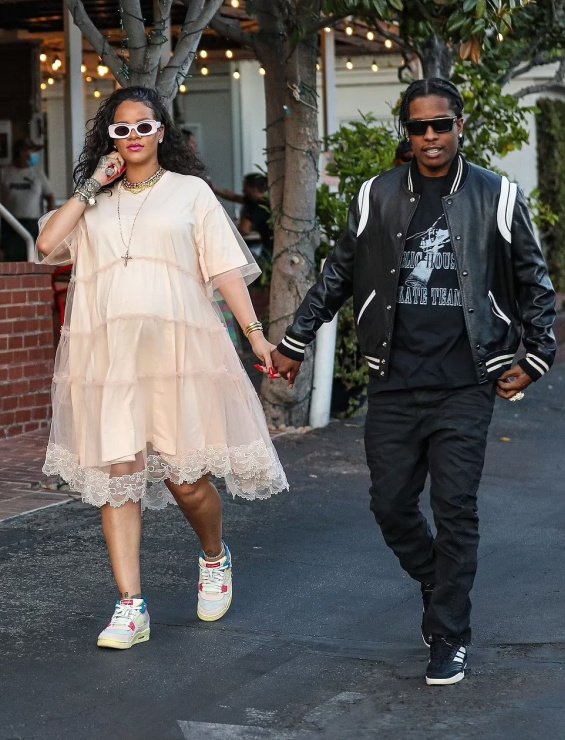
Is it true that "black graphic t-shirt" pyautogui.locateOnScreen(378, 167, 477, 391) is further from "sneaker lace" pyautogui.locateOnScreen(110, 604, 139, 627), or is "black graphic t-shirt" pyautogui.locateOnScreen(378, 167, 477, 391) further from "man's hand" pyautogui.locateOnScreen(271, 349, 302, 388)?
"sneaker lace" pyautogui.locateOnScreen(110, 604, 139, 627)

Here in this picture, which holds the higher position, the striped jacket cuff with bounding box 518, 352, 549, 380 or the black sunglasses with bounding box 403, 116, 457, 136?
the black sunglasses with bounding box 403, 116, 457, 136

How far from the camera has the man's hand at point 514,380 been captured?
450cm

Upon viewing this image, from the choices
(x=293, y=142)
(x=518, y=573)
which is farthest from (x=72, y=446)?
(x=293, y=142)

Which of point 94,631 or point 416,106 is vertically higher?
point 416,106

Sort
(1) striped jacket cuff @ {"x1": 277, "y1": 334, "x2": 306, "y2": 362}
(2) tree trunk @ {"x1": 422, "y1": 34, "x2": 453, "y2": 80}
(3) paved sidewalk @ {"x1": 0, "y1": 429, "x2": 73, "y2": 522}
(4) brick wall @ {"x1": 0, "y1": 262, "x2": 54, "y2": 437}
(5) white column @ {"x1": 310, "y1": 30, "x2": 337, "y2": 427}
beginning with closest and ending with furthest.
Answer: (1) striped jacket cuff @ {"x1": 277, "y1": 334, "x2": 306, "y2": 362} < (3) paved sidewalk @ {"x1": 0, "y1": 429, "x2": 73, "y2": 522} < (4) brick wall @ {"x1": 0, "y1": 262, "x2": 54, "y2": 437} < (5) white column @ {"x1": 310, "y1": 30, "x2": 337, "y2": 427} < (2) tree trunk @ {"x1": 422, "y1": 34, "x2": 453, "y2": 80}

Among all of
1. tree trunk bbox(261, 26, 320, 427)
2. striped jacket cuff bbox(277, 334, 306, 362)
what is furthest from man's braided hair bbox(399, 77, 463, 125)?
tree trunk bbox(261, 26, 320, 427)

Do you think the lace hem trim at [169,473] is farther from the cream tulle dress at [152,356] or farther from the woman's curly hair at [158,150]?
the woman's curly hair at [158,150]

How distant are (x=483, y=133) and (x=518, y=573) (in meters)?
6.57

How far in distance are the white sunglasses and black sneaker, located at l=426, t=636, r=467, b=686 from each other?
208cm

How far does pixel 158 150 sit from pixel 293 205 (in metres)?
4.47

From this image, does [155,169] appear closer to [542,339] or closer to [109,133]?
[109,133]

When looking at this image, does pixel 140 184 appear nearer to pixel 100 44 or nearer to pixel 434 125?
pixel 434 125

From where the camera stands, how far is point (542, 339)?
14.7 ft

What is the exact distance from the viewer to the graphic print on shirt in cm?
443
